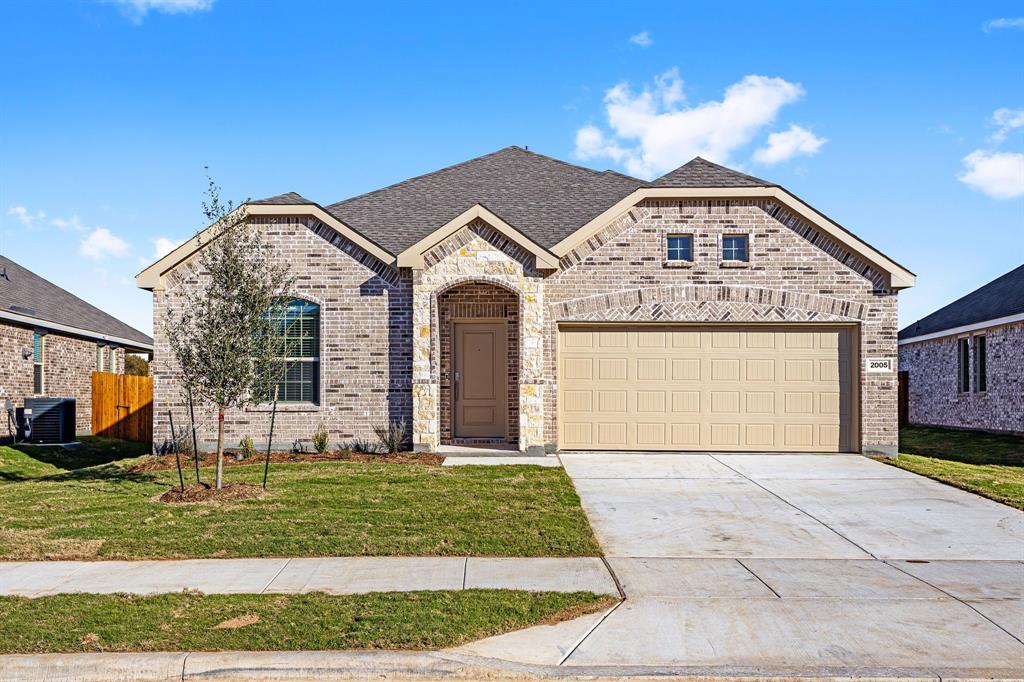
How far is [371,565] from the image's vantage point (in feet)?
24.7

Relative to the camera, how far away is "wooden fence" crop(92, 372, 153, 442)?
67.5 feet

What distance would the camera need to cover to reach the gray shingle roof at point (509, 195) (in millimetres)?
16188

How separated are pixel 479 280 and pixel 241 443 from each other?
5505 mm

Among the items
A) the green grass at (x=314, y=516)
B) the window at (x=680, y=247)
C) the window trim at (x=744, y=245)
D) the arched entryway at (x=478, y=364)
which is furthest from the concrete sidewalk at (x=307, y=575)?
the window trim at (x=744, y=245)

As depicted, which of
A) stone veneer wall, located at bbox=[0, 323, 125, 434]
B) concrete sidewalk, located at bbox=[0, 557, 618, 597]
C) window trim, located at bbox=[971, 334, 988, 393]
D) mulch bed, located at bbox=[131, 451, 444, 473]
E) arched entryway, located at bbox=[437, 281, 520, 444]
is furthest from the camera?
window trim, located at bbox=[971, 334, 988, 393]

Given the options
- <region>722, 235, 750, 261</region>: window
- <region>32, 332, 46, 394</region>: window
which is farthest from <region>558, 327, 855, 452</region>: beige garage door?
<region>32, 332, 46, 394</region>: window

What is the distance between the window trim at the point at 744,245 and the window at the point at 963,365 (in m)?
12.2

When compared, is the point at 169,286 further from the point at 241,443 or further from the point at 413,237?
the point at 413,237

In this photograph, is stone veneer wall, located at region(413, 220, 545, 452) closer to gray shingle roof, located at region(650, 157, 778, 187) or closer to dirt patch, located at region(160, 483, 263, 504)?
gray shingle roof, located at region(650, 157, 778, 187)

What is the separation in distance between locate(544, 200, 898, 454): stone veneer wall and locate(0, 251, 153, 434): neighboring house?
46.0 ft

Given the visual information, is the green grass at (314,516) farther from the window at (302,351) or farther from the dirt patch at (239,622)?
the window at (302,351)

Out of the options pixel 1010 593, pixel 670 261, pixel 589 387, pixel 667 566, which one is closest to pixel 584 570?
pixel 667 566

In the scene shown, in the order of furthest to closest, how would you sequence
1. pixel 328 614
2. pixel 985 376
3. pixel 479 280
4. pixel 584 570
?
1. pixel 985 376
2. pixel 479 280
3. pixel 584 570
4. pixel 328 614

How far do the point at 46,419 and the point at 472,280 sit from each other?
11550mm
